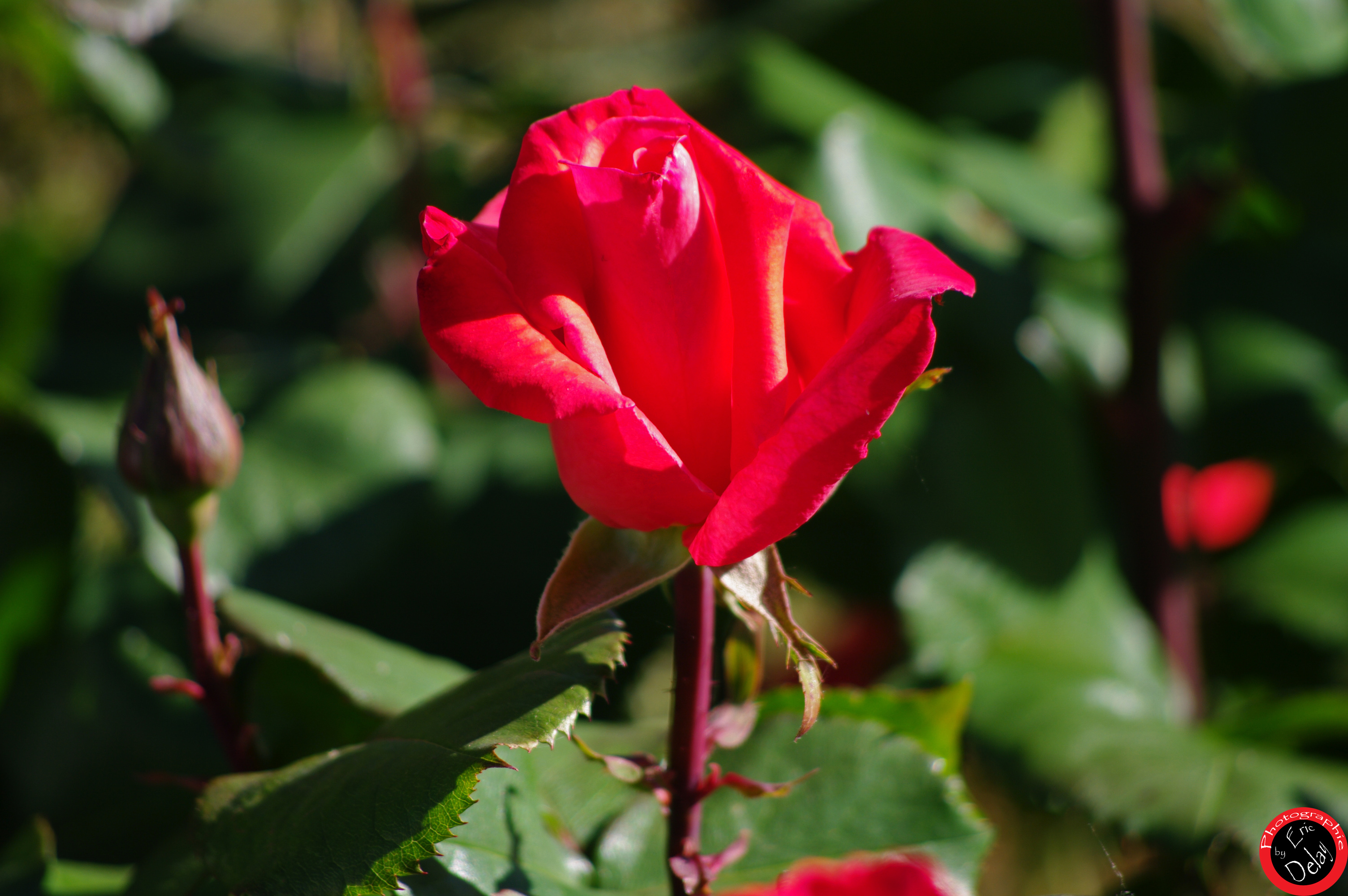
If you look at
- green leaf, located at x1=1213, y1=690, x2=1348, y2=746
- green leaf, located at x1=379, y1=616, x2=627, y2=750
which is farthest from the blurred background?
green leaf, located at x1=379, y1=616, x2=627, y2=750

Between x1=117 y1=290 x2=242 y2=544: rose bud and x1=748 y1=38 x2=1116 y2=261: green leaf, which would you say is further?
x1=748 y1=38 x2=1116 y2=261: green leaf

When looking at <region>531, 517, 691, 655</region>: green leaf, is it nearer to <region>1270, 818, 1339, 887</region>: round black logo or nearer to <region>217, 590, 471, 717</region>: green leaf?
<region>217, 590, 471, 717</region>: green leaf

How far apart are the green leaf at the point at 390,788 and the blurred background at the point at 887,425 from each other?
0.39 feet

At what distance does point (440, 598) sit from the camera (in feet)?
2.01

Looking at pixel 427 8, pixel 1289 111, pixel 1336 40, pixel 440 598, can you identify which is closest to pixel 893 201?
pixel 1289 111

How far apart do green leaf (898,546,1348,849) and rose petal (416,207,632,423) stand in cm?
35

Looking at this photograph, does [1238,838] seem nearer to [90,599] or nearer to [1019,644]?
[1019,644]

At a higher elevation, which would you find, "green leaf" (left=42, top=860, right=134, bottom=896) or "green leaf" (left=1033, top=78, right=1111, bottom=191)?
"green leaf" (left=1033, top=78, right=1111, bottom=191)

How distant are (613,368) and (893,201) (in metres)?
0.41

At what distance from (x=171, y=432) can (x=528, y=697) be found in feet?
0.43

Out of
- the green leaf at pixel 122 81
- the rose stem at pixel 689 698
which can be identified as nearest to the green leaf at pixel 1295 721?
the rose stem at pixel 689 698

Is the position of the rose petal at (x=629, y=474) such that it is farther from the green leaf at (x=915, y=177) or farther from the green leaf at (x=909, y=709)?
the green leaf at (x=915, y=177)

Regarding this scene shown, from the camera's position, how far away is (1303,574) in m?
0.68

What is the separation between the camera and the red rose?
201mm
